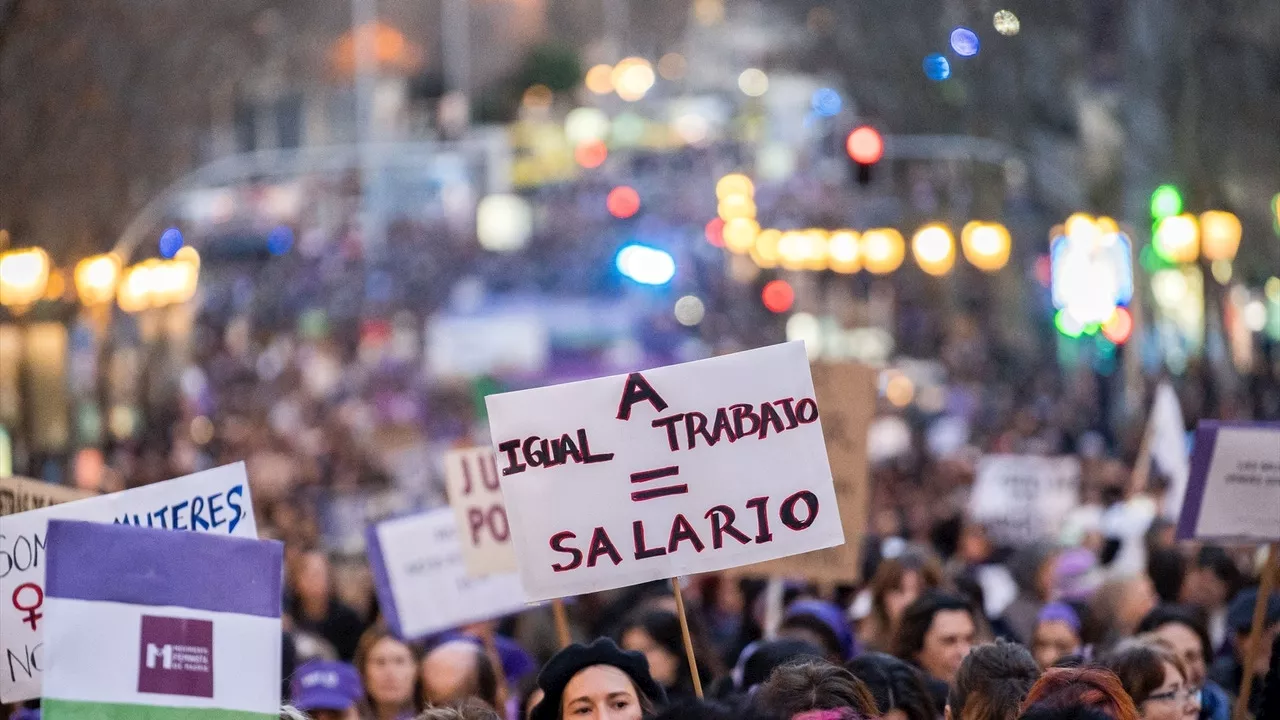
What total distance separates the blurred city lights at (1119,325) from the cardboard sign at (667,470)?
1944 cm

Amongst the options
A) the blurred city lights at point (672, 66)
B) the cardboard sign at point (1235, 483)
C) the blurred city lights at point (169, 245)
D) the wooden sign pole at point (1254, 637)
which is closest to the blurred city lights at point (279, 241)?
the blurred city lights at point (169, 245)

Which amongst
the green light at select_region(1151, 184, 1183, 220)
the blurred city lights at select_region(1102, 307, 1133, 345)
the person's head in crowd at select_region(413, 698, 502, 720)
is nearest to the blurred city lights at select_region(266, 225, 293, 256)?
the blurred city lights at select_region(1102, 307, 1133, 345)

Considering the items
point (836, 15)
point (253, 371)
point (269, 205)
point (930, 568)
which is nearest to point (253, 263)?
point (269, 205)

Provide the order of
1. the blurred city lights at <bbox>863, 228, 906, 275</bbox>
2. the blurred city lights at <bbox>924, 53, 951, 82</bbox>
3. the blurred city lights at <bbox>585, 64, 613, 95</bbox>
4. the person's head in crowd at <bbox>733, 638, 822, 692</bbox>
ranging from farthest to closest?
the blurred city lights at <bbox>585, 64, 613, 95</bbox> → the blurred city lights at <bbox>863, 228, 906, 275</bbox> → the blurred city lights at <bbox>924, 53, 951, 82</bbox> → the person's head in crowd at <bbox>733, 638, 822, 692</bbox>

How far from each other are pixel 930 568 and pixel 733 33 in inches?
6019

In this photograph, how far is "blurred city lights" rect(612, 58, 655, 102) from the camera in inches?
5935

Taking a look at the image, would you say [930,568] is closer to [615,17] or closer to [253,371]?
[253,371]

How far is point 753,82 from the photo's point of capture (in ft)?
487

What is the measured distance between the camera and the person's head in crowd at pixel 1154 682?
659 centimetres

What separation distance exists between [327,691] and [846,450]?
144 inches

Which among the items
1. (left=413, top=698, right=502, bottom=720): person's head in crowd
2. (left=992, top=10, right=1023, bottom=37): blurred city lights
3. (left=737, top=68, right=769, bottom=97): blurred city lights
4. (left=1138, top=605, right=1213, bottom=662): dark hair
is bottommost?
(left=413, top=698, right=502, bottom=720): person's head in crowd

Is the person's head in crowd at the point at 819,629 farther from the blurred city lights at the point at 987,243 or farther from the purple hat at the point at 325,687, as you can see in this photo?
the blurred city lights at the point at 987,243

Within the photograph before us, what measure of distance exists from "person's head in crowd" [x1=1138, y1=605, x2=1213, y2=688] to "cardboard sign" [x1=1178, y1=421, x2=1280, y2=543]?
0.36m

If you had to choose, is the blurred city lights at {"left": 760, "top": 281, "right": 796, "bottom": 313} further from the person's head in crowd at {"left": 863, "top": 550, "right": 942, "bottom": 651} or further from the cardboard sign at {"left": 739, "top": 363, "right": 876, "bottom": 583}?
the person's head in crowd at {"left": 863, "top": 550, "right": 942, "bottom": 651}
